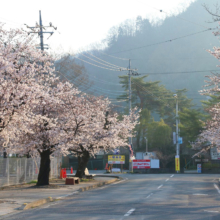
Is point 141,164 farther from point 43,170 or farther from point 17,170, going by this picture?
point 43,170

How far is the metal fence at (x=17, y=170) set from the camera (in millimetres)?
24953

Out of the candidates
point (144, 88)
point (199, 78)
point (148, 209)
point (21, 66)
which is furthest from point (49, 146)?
point (199, 78)

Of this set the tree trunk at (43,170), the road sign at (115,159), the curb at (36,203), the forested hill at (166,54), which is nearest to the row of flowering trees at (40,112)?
the tree trunk at (43,170)

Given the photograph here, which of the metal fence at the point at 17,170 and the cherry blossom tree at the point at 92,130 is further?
the cherry blossom tree at the point at 92,130

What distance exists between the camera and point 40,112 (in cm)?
2384

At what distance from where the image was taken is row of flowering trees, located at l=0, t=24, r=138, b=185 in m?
15.7

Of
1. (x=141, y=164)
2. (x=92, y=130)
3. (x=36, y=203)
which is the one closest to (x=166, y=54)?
(x=141, y=164)

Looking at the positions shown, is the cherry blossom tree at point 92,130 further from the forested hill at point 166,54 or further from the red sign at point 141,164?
the forested hill at point 166,54

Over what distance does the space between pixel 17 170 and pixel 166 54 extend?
122288mm

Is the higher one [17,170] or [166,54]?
[166,54]

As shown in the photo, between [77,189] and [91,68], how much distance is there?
10300cm

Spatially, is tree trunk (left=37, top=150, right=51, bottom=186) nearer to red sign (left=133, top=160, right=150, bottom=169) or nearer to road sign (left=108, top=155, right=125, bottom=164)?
road sign (left=108, top=155, right=125, bottom=164)

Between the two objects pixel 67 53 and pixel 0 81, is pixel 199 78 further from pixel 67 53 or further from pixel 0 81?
pixel 0 81

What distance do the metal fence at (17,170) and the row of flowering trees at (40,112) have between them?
0.97m
